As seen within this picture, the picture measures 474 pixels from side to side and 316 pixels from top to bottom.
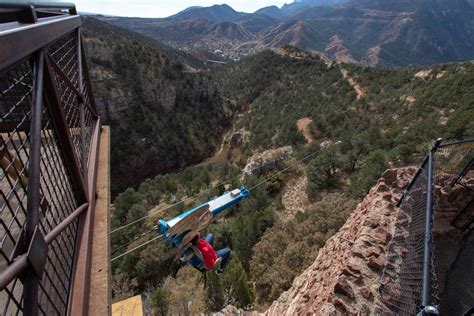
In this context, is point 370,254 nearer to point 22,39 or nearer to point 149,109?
point 22,39

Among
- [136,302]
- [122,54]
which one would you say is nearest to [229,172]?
[136,302]

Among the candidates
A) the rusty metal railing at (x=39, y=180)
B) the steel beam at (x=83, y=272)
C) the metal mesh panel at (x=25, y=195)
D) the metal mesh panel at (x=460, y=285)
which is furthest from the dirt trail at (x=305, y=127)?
the metal mesh panel at (x=25, y=195)

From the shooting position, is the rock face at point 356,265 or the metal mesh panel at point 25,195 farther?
the rock face at point 356,265

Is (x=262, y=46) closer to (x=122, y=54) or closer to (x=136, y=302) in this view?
(x=122, y=54)

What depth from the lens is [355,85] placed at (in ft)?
137

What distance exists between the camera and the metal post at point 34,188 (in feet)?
4.62

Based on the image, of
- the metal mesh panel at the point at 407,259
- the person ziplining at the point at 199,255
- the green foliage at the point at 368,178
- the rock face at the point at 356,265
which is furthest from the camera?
the green foliage at the point at 368,178

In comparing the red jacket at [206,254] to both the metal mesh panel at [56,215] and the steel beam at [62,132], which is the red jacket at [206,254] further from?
the metal mesh panel at [56,215]

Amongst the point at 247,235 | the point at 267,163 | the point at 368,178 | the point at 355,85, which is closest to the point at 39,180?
the point at 247,235

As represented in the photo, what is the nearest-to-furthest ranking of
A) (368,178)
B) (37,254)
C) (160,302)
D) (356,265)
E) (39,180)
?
(37,254), (39,180), (356,265), (160,302), (368,178)

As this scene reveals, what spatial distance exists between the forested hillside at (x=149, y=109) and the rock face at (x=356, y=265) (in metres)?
36.9

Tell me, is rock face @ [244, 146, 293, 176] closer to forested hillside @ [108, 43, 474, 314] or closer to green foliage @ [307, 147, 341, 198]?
forested hillside @ [108, 43, 474, 314]

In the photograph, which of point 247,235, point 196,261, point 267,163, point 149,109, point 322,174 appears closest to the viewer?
point 196,261

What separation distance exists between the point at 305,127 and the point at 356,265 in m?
30.7
